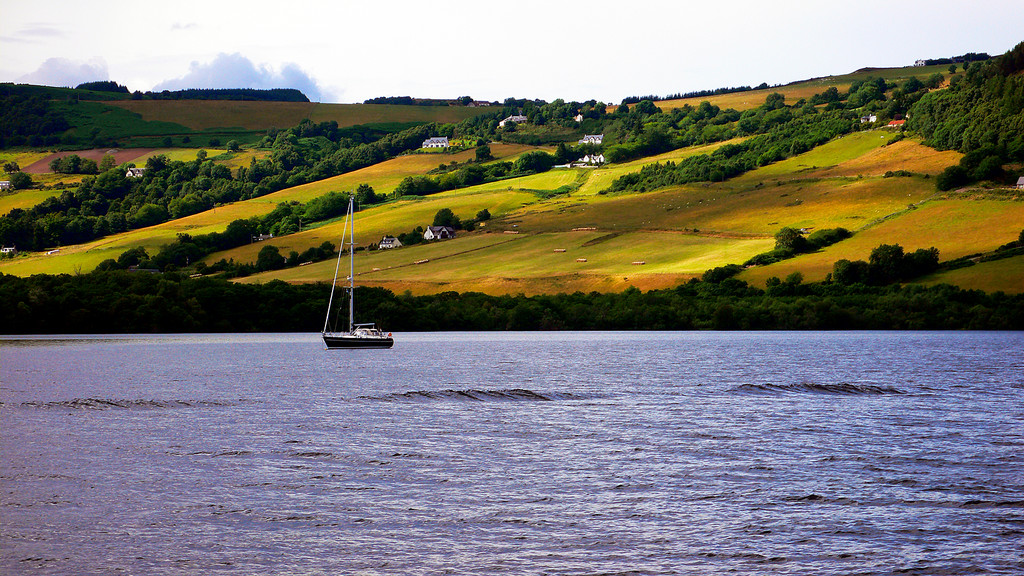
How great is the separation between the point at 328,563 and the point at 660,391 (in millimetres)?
40481

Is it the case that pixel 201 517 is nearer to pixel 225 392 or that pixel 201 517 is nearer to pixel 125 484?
pixel 125 484

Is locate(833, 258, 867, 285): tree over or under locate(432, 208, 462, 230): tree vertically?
under

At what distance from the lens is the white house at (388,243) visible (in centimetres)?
17925

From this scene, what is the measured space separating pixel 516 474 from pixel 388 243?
Answer: 498 feet

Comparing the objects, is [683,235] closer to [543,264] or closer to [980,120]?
[543,264]

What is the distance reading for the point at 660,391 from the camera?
59.5 m

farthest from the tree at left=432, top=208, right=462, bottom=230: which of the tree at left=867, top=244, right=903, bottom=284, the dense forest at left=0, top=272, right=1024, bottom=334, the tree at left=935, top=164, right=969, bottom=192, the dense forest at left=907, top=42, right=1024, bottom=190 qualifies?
the dense forest at left=907, top=42, right=1024, bottom=190

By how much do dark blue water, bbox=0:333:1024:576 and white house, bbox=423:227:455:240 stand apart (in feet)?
383

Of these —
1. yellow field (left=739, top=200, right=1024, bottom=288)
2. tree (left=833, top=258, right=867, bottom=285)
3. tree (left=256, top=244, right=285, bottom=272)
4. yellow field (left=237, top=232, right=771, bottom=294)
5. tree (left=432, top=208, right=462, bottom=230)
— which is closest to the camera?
tree (left=833, top=258, right=867, bottom=285)

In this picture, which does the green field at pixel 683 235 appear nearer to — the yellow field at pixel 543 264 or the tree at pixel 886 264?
the yellow field at pixel 543 264

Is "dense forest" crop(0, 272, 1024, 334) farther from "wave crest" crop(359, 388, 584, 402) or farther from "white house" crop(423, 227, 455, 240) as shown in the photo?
"wave crest" crop(359, 388, 584, 402)

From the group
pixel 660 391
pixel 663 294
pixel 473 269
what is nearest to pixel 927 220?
pixel 663 294

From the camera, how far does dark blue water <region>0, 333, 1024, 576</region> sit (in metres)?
22.0

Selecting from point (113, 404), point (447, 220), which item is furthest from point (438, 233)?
point (113, 404)
